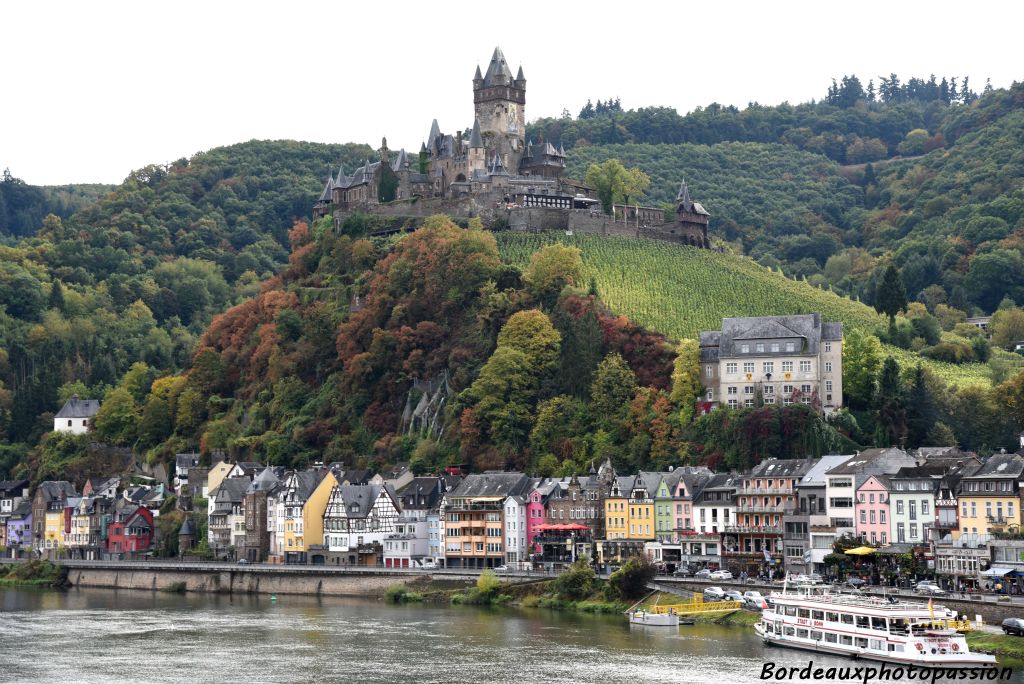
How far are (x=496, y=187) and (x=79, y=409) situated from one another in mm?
43138

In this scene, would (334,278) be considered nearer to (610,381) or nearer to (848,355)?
(610,381)

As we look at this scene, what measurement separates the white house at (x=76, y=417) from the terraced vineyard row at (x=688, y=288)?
40.9 meters

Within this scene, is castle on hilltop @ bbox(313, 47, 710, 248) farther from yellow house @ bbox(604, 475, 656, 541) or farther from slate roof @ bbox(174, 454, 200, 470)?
yellow house @ bbox(604, 475, 656, 541)

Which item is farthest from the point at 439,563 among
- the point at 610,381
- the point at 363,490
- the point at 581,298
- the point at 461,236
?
the point at 461,236

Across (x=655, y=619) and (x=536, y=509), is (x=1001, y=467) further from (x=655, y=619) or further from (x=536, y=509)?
(x=536, y=509)

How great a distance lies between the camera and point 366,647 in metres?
80.1

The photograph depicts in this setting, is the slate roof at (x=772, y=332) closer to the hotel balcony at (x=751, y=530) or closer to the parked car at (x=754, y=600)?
the hotel balcony at (x=751, y=530)

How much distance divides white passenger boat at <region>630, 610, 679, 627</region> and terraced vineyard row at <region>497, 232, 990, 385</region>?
4240 cm

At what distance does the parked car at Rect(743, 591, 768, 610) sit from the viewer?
85.8 m

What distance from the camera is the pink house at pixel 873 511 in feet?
308

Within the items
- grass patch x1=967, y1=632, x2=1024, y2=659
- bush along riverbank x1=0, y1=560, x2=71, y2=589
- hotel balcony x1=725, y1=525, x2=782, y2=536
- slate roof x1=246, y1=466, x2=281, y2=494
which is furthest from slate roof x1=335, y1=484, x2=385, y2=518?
grass patch x1=967, y1=632, x2=1024, y2=659

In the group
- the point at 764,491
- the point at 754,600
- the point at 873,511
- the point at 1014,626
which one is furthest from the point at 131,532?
the point at 1014,626

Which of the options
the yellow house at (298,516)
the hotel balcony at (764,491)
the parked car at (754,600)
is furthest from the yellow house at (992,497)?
the yellow house at (298,516)

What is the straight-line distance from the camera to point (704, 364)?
117 m
